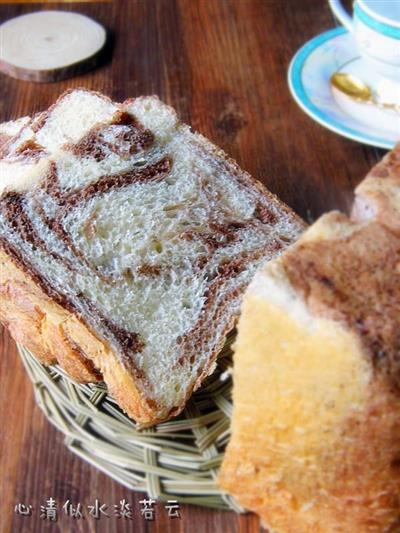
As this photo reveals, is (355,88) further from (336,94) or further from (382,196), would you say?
(382,196)

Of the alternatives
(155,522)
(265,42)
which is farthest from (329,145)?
(155,522)

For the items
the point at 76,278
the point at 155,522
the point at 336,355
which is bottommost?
the point at 155,522

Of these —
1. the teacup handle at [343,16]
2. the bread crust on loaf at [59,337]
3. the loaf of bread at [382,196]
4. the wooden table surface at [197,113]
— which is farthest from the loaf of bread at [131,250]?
the teacup handle at [343,16]

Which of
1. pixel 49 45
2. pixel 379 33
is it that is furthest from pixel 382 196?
pixel 49 45

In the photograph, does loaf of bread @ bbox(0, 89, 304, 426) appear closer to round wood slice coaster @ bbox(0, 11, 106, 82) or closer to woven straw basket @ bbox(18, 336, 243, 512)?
woven straw basket @ bbox(18, 336, 243, 512)

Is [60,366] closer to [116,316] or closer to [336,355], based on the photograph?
[116,316]

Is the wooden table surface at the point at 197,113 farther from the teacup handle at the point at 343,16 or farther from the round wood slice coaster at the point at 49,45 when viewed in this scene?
the teacup handle at the point at 343,16

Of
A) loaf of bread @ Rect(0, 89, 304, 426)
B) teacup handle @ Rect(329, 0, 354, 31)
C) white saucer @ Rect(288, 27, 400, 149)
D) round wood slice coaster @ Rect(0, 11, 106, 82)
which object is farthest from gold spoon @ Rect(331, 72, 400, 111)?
round wood slice coaster @ Rect(0, 11, 106, 82)
